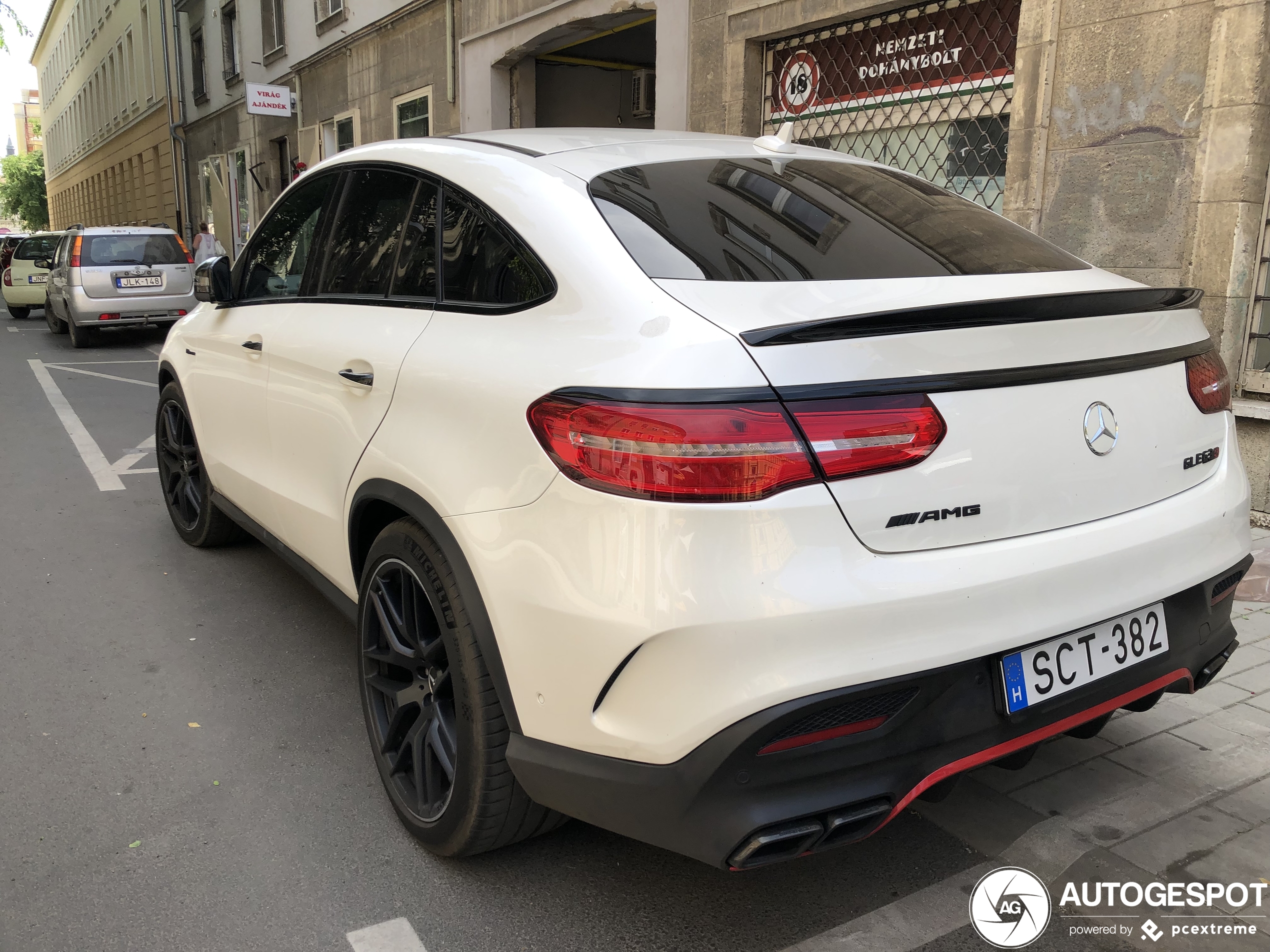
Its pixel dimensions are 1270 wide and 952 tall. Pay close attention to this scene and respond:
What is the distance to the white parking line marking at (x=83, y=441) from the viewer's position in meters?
6.47

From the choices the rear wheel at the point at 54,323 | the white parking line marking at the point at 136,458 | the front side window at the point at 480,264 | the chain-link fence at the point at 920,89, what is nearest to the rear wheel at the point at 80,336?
the rear wheel at the point at 54,323

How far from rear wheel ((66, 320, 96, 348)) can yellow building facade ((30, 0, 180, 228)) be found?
17.3 meters

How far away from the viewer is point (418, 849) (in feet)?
8.39

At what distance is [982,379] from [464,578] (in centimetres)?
109

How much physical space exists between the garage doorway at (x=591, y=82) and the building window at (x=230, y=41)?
1364 cm

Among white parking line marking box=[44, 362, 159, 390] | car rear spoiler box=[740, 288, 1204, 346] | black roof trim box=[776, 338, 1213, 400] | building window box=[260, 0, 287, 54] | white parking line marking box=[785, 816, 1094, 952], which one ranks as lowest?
white parking line marking box=[785, 816, 1094, 952]

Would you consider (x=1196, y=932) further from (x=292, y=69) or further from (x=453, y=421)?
(x=292, y=69)

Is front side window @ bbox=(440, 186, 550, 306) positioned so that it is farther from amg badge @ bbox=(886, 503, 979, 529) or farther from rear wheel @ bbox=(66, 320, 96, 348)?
rear wheel @ bbox=(66, 320, 96, 348)

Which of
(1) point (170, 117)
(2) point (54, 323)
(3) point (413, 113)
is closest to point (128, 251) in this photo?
→ (2) point (54, 323)

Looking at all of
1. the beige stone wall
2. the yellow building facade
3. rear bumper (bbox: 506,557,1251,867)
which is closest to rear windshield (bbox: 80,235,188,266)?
rear bumper (bbox: 506,557,1251,867)

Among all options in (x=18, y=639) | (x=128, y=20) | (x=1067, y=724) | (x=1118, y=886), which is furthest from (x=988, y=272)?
(x=128, y=20)

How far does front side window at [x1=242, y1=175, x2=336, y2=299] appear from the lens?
11.6 feet

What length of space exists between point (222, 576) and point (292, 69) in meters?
18.7

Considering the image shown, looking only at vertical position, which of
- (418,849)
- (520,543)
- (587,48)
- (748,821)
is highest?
(587,48)
